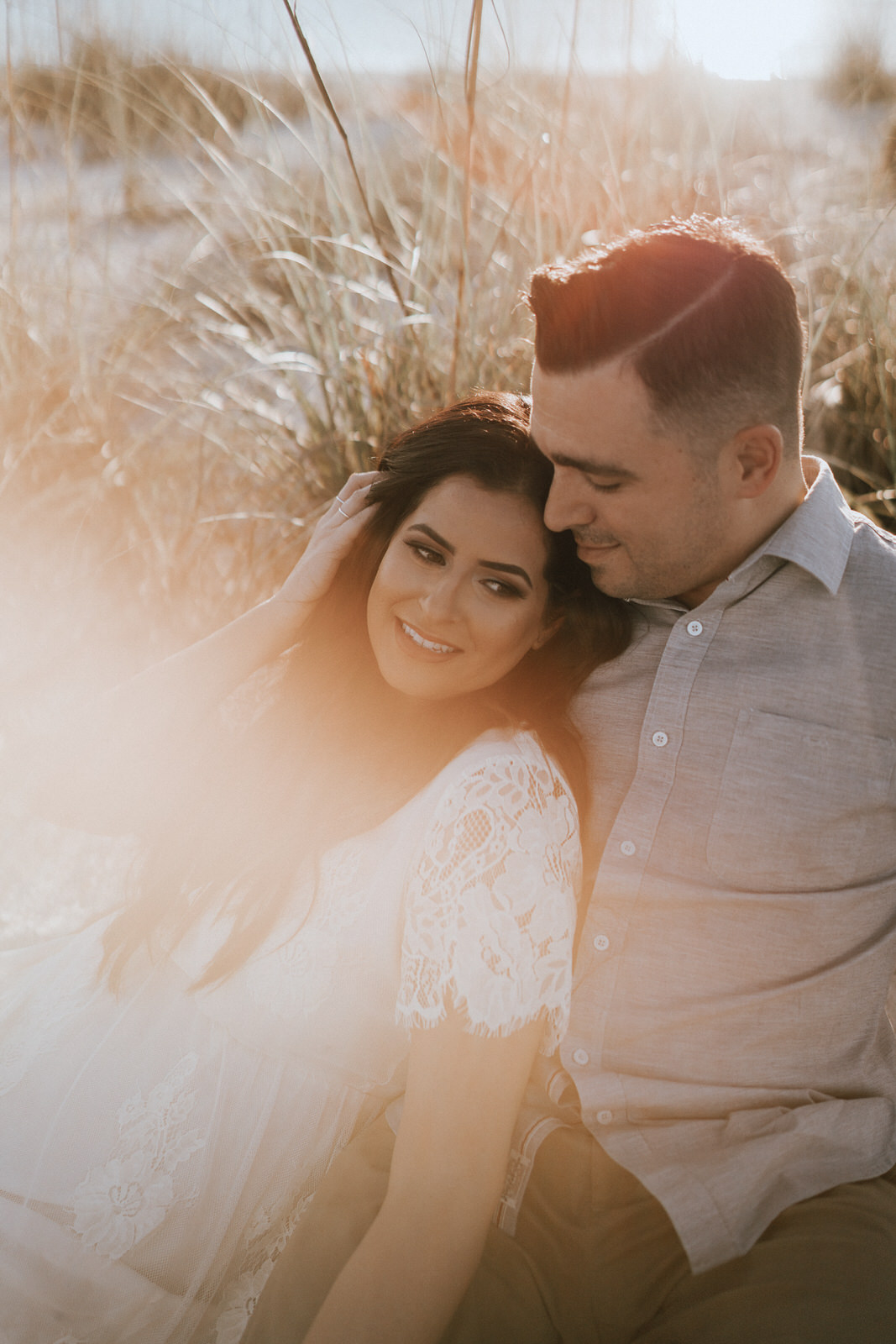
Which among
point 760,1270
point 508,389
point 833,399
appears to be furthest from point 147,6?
point 760,1270

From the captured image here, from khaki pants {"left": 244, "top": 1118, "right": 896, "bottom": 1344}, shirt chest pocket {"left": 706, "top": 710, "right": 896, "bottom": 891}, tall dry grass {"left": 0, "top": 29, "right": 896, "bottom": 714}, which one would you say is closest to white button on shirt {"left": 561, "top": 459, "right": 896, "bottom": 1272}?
shirt chest pocket {"left": 706, "top": 710, "right": 896, "bottom": 891}

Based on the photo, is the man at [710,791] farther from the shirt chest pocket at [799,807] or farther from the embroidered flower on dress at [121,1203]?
the embroidered flower on dress at [121,1203]

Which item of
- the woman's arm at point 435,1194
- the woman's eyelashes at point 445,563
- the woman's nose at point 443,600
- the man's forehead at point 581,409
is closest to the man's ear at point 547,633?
the woman's eyelashes at point 445,563

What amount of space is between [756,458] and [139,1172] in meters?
1.69

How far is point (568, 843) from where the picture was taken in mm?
1619

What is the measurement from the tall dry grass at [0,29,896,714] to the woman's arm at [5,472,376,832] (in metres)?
1.11


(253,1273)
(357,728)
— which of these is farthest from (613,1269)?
(357,728)

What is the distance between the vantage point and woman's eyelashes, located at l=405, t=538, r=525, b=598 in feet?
5.93

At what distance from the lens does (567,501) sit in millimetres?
1748

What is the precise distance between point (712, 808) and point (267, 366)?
2381 mm

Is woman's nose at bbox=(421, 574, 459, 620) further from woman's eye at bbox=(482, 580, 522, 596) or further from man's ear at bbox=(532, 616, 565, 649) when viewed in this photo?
man's ear at bbox=(532, 616, 565, 649)

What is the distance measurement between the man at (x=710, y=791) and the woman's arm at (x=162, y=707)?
0.56 metres

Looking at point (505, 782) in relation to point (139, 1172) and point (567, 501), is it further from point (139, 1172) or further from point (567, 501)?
point (139, 1172)

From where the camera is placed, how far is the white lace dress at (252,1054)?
147 centimetres
